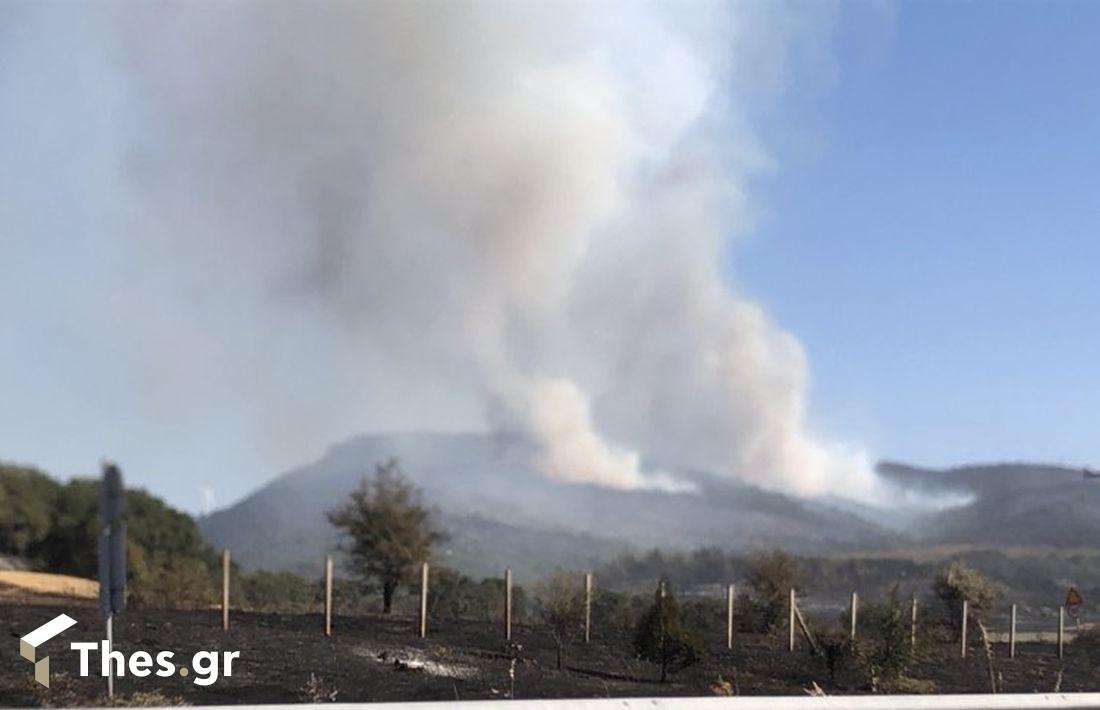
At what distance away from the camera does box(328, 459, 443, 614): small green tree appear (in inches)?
1382

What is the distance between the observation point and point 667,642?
2345 centimetres

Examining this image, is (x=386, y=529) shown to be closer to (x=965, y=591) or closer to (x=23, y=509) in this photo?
(x=965, y=591)

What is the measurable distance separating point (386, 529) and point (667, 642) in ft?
44.3

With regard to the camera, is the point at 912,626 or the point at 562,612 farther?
the point at 562,612

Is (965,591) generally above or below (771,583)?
below

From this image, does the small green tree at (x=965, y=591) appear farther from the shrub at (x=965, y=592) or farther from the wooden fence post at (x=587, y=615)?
the wooden fence post at (x=587, y=615)

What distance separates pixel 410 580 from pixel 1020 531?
87857 millimetres

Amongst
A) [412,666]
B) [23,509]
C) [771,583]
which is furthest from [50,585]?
[23,509]

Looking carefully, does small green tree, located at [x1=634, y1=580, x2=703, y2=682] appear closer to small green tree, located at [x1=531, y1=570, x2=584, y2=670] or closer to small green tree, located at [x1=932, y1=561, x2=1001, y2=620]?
small green tree, located at [x1=531, y1=570, x2=584, y2=670]

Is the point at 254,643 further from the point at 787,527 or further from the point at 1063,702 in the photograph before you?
the point at 787,527

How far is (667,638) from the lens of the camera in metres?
23.4

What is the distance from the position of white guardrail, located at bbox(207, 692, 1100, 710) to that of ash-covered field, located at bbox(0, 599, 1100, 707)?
11.9 feet

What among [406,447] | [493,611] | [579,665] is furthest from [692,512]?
[579,665]

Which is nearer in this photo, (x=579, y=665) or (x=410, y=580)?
(x=579, y=665)
